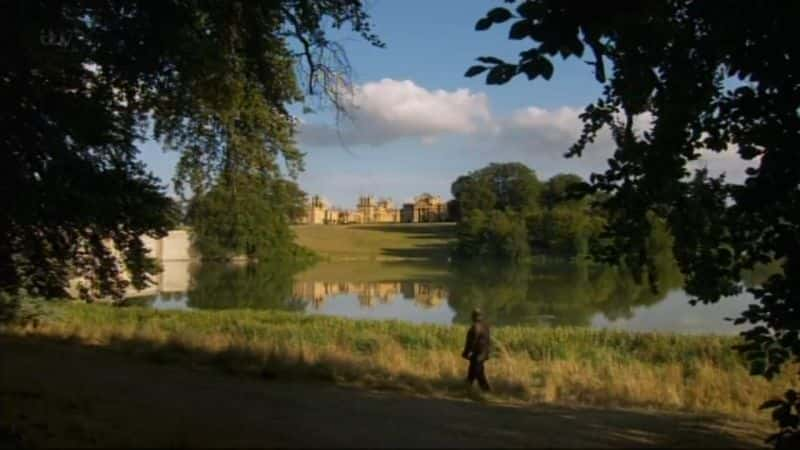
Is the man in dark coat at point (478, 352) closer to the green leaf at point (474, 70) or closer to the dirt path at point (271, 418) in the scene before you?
the dirt path at point (271, 418)

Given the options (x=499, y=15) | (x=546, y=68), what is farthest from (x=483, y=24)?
(x=546, y=68)

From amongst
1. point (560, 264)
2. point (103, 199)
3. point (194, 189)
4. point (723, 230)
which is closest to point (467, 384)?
point (194, 189)

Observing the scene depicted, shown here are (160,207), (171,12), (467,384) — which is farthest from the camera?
(467,384)

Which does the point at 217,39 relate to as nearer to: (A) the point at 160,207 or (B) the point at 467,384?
(A) the point at 160,207

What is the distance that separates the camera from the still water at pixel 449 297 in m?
34.4

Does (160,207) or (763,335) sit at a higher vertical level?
(160,207)

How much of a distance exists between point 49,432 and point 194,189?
6451mm

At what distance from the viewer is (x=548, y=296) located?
46.7m

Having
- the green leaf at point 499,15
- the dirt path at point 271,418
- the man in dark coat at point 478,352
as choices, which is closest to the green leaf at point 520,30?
the green leaf at point 499,15

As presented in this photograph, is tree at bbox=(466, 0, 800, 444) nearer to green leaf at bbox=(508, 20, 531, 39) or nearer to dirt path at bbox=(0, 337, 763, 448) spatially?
green leaf at bbox=(508, 20, 531, 39)

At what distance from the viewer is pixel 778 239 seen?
6711 millimetres

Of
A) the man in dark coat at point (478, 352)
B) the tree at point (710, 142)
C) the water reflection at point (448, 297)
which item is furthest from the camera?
the water reflection at point (448, 297)

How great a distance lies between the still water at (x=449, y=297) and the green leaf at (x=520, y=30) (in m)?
21.9

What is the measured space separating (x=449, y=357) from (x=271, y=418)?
332 inches
